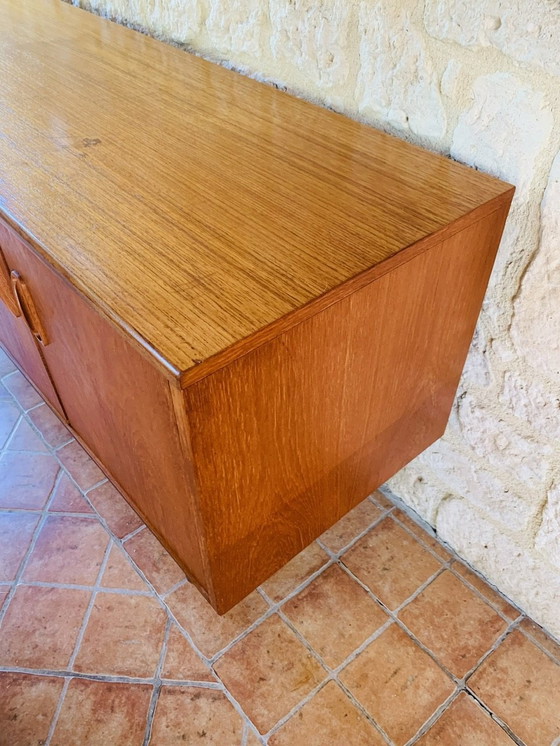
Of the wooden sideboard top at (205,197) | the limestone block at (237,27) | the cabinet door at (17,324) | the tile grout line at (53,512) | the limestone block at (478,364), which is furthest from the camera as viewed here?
the tile grout line at (53,512)

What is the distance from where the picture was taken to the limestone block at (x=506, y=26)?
75 centimetres

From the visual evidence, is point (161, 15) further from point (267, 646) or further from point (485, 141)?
point (267, 646)

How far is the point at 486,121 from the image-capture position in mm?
872

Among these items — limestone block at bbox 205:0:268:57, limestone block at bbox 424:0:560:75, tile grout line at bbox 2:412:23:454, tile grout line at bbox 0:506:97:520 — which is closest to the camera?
limestone block at bbox 424:0:560:75

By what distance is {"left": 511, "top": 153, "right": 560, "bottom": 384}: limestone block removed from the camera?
85 centimetres

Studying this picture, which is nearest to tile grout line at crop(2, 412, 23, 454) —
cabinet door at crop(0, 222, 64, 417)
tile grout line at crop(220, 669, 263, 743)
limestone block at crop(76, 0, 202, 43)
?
cabinet door at crop(0, 222, 64, 417)

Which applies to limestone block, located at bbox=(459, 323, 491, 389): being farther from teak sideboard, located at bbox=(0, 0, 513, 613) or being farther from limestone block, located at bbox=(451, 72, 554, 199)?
limestone block, located at bbox=(451, 72, 554, 199)

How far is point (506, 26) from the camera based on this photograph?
2.59 feet

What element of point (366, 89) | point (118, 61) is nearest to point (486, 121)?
point (366, 89)

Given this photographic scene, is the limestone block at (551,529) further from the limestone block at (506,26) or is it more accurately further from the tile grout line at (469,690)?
the limestone block at (506,26)

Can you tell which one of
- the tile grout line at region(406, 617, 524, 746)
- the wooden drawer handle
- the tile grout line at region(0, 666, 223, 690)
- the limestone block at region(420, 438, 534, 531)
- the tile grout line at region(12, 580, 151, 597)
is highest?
the wooden drawer handle

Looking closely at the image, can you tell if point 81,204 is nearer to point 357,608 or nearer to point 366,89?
point 366,89

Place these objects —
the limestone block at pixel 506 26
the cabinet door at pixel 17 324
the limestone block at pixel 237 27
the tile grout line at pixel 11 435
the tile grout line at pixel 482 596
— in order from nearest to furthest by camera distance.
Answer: the limestone block at pixel 506 26 → the cabinet door at pixel 17 324 → the limestone block at pixel 237 27 → the tile grout line at pixel 482 596 → the tile grout line at pixel 11 435

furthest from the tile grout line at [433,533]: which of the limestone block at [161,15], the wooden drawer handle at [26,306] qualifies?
the limestone block at [161,15]
